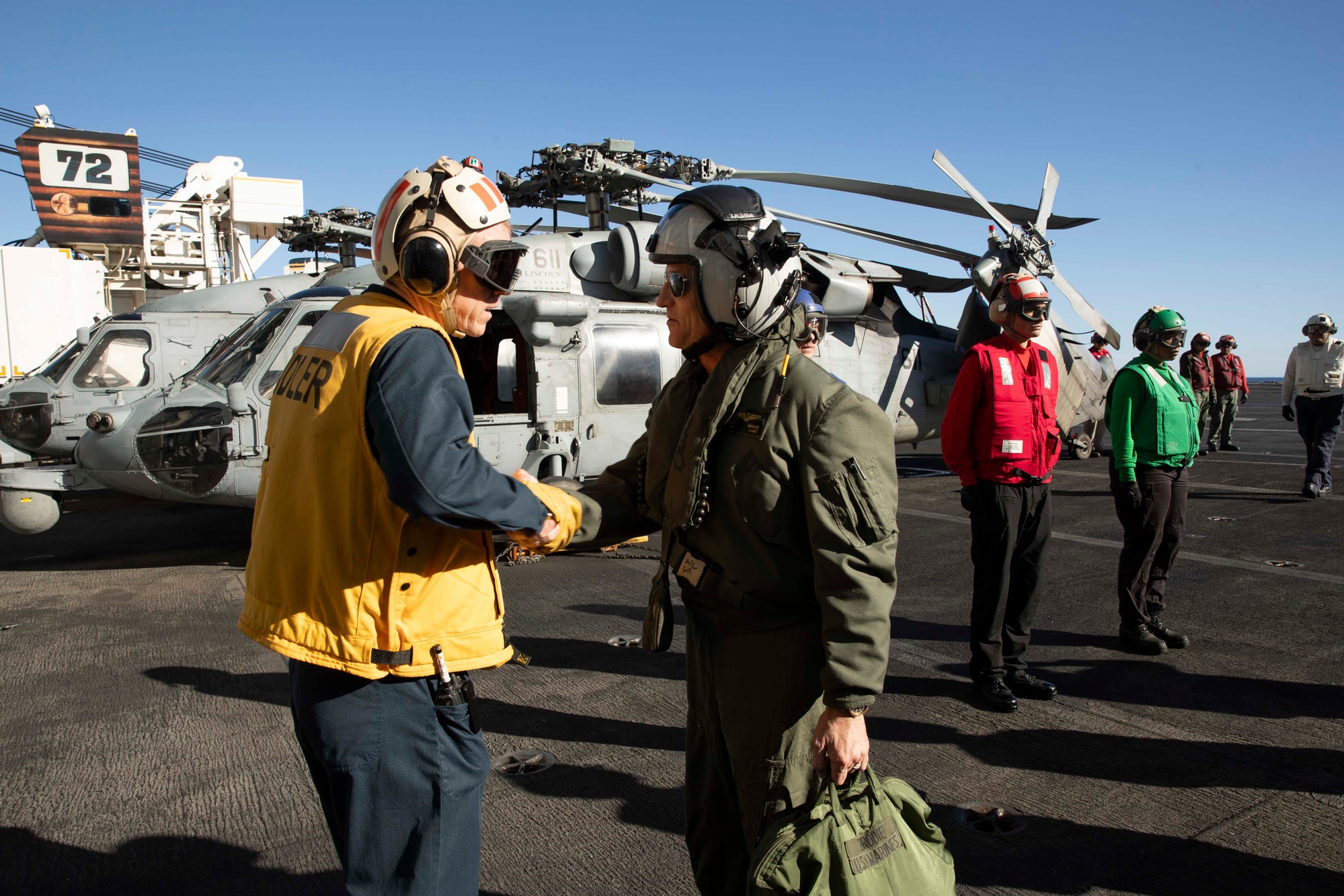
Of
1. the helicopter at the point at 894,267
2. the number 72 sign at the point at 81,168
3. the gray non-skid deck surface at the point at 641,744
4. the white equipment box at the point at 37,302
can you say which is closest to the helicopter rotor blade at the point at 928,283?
the helicopter at the point at 894,267

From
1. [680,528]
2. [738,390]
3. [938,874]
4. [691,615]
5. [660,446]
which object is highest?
[738,390]

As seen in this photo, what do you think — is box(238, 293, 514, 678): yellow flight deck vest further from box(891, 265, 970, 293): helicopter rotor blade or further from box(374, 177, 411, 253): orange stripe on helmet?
box(891, 265, 970, 293): helicopter rotor blade

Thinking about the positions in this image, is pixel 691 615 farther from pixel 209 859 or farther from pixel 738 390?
pixel 209 859

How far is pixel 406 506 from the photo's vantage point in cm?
173

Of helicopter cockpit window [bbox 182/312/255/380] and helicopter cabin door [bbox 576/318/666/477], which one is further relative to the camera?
helicopter cabin door [bbox 576/318/666/477]

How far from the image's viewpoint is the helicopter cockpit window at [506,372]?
9.50 meters

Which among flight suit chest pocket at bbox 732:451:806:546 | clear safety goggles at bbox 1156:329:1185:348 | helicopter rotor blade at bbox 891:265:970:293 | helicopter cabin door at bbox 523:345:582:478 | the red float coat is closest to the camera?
flight suit chest pocket at bbox 732:451:806:546

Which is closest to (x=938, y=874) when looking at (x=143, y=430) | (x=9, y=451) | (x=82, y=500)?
(x=143, y=430)

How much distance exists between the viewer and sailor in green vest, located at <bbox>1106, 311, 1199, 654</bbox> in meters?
4.79

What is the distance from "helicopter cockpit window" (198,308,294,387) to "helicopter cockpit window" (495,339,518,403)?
7.99ft

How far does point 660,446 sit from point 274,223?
21558mm

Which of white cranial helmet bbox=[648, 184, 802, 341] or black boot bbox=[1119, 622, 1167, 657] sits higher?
white cranial helmet bbox=[648, 184, 802, 341]

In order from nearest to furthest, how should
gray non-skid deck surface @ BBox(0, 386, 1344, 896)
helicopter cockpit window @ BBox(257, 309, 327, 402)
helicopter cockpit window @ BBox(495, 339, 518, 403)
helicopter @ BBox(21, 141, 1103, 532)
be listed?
gray non-skid deck surface @ BBox(0, 386, 1344, 896) < helicopter @ BBox(21, 141, 1103, 532) < helicopter cockpit window @ BBox(257, 309, 327, 402) < helicopter cockpit window @ BBox(495, 339, 518, 403)

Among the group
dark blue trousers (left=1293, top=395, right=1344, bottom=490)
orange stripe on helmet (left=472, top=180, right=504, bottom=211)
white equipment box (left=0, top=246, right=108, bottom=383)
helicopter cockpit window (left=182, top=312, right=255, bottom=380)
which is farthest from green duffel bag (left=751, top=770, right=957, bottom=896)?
white equipment box (left=0, top=246, right=108, bottom=383)
